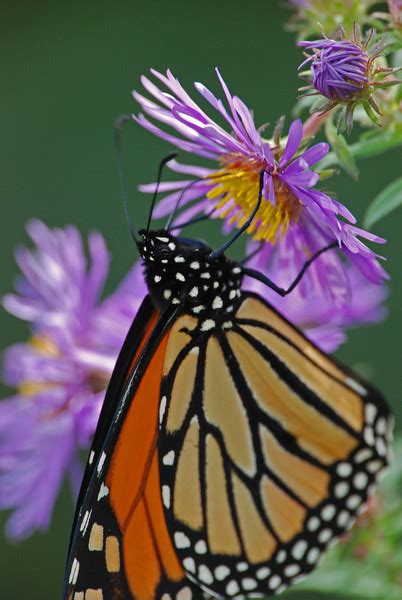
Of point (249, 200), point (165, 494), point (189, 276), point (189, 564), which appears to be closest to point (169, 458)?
point (165, 494)

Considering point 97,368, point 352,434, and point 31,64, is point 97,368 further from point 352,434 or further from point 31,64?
point 31,64

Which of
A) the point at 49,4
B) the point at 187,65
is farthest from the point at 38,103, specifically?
the point at 187,65

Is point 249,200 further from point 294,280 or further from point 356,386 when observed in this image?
point 356,386

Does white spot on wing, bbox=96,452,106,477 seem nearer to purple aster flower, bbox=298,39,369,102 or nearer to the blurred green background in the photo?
purple aster flower, bbox=298,39,369,102

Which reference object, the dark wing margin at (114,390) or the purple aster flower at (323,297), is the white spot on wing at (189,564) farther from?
the purple aster flower at (323,297)

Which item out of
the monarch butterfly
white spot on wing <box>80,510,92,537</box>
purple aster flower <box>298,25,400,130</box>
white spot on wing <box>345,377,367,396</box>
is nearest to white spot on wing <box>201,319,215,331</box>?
the monarch butterfly
